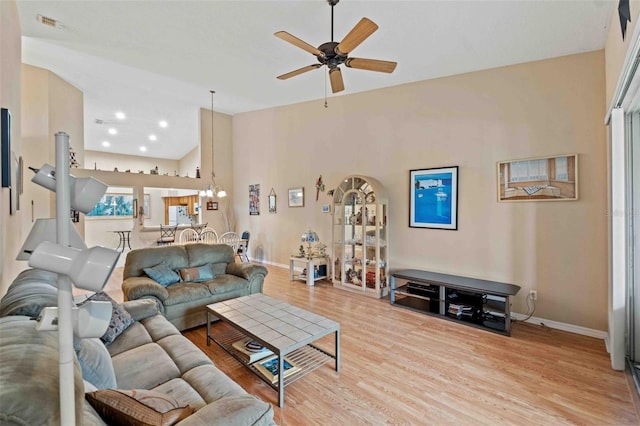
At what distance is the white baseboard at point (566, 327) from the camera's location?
10.3 feet

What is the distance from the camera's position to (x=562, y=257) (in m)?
3.36

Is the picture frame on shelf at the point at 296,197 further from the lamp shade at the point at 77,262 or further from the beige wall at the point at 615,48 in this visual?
the lamp shade at the point at 77,262

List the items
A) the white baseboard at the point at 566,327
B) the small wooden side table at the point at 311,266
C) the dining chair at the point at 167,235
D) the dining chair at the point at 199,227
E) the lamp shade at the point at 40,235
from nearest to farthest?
1. the lamp shade at the point at 40,235
2. the white baseboard at the point at 566,327
3. the small wooden side table at the point at 311,266
4. the dining chair at the point at 199,227
5. the dining chair at the point at 167,235

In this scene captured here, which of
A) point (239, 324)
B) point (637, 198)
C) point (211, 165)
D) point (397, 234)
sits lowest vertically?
point (239, 324)

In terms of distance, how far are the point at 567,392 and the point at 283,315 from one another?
7.67 feet

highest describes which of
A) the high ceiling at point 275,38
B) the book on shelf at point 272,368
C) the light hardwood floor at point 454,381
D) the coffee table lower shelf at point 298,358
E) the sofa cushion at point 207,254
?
the high ceiling at point 275,38

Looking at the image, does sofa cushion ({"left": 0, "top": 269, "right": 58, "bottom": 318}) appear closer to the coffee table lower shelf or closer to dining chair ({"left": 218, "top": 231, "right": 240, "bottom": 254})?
the coffee table lower shelf

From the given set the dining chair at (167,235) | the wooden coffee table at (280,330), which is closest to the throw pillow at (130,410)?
the wooden coffee table at (280,330)

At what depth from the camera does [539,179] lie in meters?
Result: 3.48

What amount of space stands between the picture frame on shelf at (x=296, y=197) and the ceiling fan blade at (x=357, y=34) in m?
3.72

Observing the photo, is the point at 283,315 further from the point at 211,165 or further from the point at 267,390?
the point at 211,165

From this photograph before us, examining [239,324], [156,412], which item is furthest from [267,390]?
[156,412]

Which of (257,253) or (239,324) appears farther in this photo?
(257,253)

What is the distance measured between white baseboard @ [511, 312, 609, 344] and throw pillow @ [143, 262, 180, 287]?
4.20 meters
